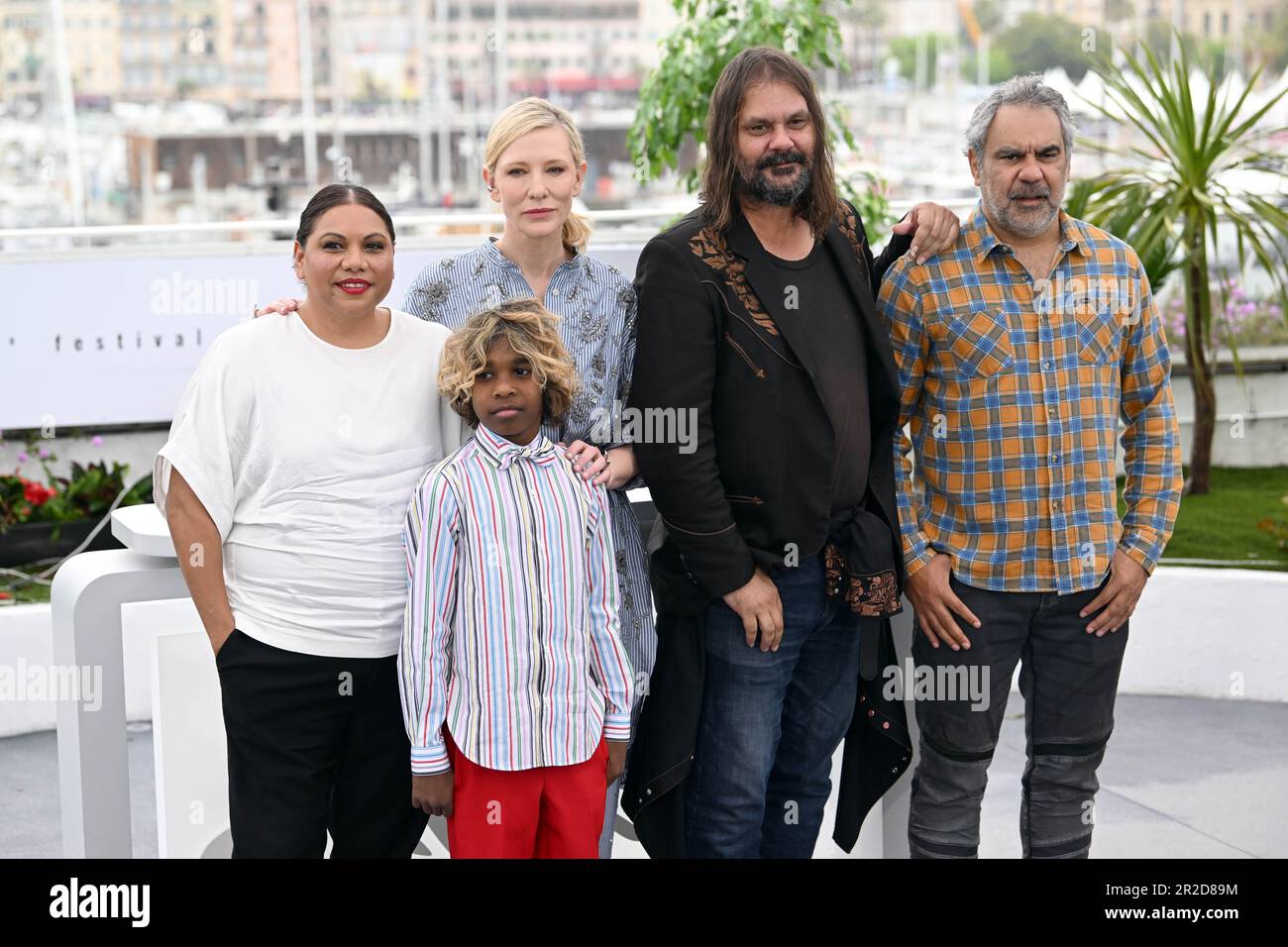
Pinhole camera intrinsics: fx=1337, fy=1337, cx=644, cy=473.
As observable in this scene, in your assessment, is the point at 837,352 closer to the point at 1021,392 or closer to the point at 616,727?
the point at 1021,392

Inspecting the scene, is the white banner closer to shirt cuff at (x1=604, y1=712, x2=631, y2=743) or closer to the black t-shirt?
the black t-shirt

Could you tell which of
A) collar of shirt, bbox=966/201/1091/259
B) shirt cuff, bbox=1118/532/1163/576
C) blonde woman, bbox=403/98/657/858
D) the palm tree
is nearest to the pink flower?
blonde woman, bbox=403/98/657/858

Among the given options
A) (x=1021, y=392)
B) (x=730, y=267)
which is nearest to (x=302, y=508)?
(x=730, y=267)

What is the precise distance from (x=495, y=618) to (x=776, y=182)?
0.84 metres

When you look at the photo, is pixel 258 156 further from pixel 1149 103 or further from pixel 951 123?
pixel 1149 103

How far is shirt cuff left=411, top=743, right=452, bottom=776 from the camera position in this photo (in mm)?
2035

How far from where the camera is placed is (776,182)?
7.15 ft

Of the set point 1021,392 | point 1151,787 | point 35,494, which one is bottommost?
point 1151,787

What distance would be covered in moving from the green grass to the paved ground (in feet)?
2.47

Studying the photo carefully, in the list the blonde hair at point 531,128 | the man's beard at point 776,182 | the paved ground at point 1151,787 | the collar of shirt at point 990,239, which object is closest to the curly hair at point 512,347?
the blonde hair at point 531,128

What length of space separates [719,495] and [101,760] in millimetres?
1111

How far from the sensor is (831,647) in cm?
Result: 234
